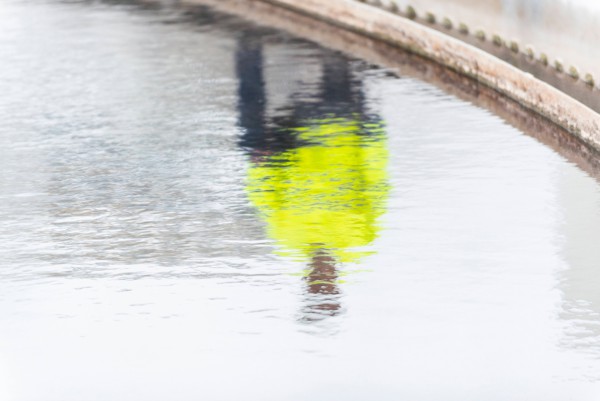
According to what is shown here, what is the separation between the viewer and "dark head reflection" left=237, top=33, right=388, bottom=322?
32.4 ft

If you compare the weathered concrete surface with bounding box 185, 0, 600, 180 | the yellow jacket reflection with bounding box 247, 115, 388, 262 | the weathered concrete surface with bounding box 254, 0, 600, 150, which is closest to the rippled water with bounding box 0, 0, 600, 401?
the yellow jacket reflection with bounding box 247, 115, 388, 262

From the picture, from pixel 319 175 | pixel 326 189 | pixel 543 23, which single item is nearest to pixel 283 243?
pixel 326 189

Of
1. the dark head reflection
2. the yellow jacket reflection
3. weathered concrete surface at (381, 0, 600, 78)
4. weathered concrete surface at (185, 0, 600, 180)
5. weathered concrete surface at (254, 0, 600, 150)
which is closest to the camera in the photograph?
the dark head reflection

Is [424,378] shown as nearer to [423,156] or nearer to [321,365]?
[321,365]

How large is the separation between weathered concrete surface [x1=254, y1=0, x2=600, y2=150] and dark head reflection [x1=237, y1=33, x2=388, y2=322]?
105 centimetres

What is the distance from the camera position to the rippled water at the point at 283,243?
786cm

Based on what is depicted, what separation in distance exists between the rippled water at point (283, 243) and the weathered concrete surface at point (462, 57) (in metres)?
0.44

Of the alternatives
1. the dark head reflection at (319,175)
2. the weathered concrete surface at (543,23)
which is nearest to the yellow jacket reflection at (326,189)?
the dark head reflection at (319,175)

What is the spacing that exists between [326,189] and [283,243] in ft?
5.27

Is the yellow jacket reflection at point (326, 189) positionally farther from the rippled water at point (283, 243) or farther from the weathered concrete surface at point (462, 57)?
the weathered concrete surface at point (462, 57)

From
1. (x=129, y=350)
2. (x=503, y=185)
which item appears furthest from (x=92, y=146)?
(x=129, y=350)

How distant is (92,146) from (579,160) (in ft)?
11.5

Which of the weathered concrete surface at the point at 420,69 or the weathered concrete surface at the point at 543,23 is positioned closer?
the weathered concrete surface at the point at 420,69

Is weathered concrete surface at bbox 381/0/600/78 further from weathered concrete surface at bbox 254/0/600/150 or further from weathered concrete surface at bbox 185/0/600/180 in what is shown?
weathered concrete surface at bbox 185/0/600/180
